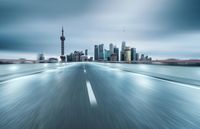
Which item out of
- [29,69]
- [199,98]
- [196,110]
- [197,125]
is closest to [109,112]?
[197,125]

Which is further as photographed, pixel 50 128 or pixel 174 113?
pixel 174 113

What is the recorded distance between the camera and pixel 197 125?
349cm

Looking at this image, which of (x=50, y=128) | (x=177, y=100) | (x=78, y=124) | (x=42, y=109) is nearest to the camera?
(x=50, y=128)

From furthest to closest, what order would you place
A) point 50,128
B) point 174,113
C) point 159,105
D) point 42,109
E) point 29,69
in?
point 29,69
point 159,105
point 42,109
point 174,113
point 50,128

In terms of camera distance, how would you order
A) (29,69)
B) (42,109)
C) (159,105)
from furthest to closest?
(29,69), (159,105), (42,109)

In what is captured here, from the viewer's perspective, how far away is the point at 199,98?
5.98 m

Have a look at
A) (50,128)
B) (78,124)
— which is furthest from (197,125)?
(50,128)

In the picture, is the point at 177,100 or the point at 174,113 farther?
the point at 177,100

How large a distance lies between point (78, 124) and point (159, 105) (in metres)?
2.49

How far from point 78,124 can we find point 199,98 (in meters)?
4.22

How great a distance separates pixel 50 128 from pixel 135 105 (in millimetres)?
2534

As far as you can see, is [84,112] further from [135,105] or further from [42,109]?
[135,105]

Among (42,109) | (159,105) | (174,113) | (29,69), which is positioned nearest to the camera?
(174,113)

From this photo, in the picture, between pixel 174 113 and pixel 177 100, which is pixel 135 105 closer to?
pixel 174 113
